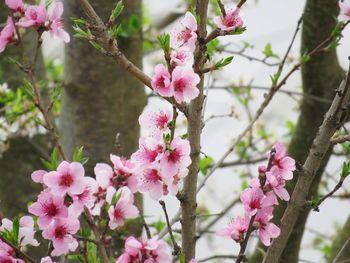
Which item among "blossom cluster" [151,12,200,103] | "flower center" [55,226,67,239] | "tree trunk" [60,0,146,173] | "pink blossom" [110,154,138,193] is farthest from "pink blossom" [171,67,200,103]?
"tree trunk" [60,0,146,173]

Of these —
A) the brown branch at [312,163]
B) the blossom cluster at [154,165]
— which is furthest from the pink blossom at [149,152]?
the brown branch at [312,163]

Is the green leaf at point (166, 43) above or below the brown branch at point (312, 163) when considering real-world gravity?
above

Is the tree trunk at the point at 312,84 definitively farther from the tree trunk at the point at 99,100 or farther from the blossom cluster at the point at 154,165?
the blossom cluster at the point at 154,165

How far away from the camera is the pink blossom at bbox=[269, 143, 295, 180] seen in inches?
30.3

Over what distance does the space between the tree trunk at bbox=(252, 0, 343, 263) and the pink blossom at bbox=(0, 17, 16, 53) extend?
0.81m

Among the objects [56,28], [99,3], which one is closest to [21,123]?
[99,3]

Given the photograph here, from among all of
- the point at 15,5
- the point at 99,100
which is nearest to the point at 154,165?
the point at 15,5

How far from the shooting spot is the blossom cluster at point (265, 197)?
75 centimetres

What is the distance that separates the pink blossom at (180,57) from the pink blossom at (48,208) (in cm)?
22

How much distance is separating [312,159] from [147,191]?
0.24 m

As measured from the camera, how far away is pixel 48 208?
2.34 ft

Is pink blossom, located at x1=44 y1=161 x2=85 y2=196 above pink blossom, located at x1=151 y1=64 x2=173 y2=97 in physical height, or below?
below

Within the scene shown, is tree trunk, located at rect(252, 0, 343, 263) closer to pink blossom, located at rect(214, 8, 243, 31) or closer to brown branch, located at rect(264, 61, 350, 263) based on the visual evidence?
brown branch, located at rect(264, 61, 350, 263)

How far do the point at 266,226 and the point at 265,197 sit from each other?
47mm
